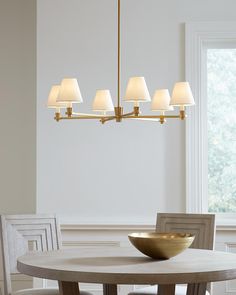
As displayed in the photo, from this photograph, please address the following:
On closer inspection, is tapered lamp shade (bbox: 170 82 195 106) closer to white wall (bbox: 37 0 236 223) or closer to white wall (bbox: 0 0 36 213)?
white wall (bbox: 37 0 236 223)

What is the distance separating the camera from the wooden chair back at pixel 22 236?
12.1 feet

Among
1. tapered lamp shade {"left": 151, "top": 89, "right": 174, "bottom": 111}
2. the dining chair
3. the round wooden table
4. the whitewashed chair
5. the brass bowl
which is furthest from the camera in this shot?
the dining chair

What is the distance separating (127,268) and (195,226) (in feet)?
4.28

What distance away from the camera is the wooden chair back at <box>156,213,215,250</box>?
3.86 m

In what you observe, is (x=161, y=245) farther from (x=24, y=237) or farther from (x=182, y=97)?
(x=24, y=237)

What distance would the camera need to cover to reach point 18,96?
5.41 meters

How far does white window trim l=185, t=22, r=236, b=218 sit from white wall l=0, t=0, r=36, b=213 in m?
1.32

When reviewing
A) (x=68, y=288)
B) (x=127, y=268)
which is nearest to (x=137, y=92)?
(x=127, y=268)

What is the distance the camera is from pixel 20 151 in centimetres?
538

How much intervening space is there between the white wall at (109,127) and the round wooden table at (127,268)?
53.1 inches

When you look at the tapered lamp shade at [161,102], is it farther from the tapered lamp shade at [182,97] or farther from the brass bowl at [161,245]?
the brass bowl at [161,245]

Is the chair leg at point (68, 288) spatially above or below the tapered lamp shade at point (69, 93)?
below

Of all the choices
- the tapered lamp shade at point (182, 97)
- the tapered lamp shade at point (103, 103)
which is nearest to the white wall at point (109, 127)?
the tapered lamp shade at point (103, 103)

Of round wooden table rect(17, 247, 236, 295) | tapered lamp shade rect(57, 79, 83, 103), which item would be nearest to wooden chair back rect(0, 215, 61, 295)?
round wooden table rect(17, 247, 236, 295)
